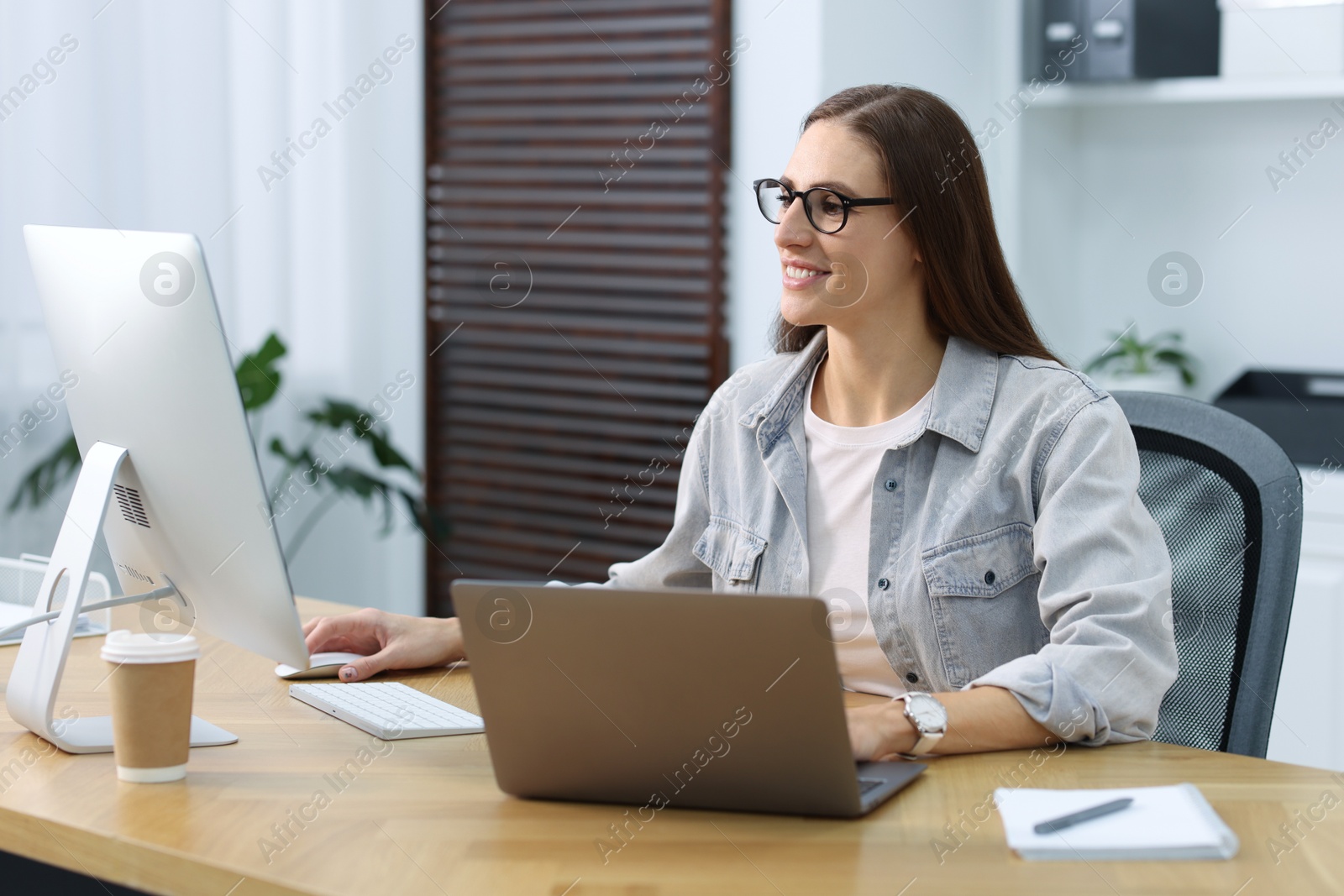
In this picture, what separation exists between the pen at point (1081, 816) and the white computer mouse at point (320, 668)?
0.81 metres

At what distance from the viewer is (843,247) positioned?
1.56 meters

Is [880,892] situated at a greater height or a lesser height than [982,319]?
lesser

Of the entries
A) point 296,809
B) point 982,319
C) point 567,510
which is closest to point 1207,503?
point 982,319

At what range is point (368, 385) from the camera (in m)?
3.63

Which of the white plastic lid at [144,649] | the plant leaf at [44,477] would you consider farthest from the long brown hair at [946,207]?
the plant leaf at [44,477]

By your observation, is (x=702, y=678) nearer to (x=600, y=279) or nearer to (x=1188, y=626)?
(x=1188, y=626)

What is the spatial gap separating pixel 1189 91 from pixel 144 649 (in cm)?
269

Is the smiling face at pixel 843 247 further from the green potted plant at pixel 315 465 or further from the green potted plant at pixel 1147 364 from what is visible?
the green potted plant at pixel 1147 364

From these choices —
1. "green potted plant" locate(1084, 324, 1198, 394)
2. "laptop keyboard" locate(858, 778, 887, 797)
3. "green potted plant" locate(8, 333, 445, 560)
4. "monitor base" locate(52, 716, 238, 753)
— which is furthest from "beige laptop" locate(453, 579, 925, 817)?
"green potted plant" locate(1084, 324, 1198, 394)

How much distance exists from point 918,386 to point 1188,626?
40 centimetres

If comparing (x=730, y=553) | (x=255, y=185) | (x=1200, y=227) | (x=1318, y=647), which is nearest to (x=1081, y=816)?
(x=730, y=553)

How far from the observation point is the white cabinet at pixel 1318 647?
2.68 m

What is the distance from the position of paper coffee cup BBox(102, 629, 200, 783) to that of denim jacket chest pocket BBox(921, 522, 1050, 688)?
772mm

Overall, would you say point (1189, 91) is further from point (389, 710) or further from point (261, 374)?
point (389, 710)
